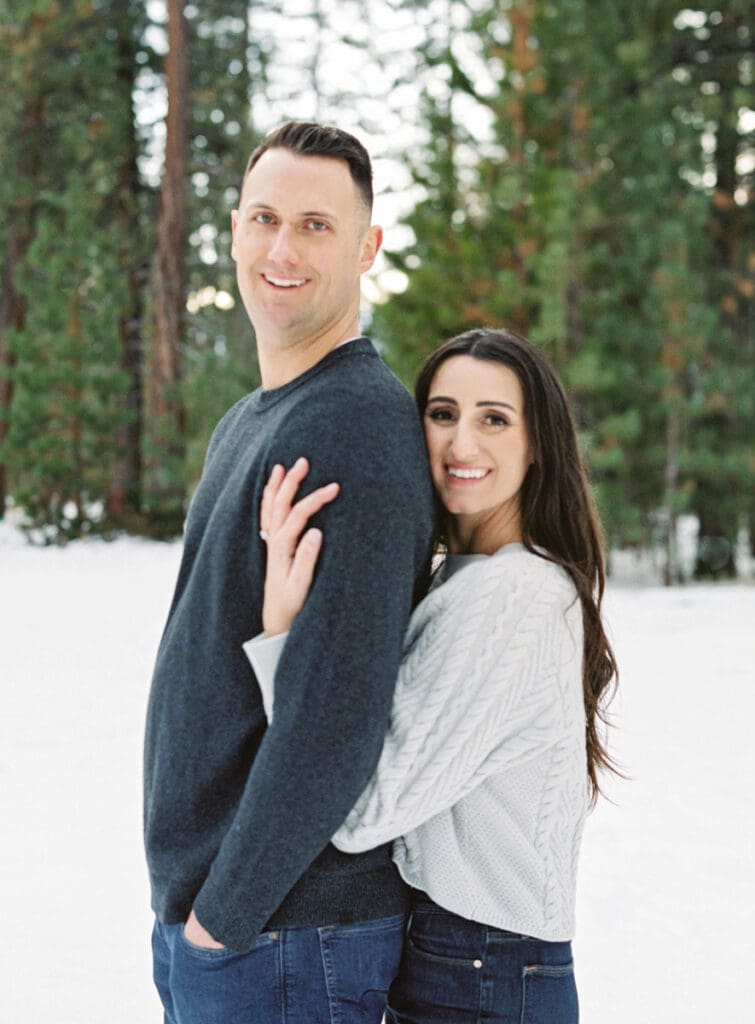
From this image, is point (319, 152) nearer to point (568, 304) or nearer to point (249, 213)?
point (249, 213)

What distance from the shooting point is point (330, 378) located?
4.86 feet

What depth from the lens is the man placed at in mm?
1360

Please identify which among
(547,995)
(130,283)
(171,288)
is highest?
(130,283)

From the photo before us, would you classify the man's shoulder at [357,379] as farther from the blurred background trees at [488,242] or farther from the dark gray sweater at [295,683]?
the blurred background trees at [488,242]

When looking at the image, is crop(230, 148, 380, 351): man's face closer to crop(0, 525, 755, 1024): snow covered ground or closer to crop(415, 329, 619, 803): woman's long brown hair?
crop(415, 329, 619, 803): woman's long brown hair

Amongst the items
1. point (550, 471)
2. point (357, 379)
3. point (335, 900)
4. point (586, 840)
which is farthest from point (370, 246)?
point (586, 840)

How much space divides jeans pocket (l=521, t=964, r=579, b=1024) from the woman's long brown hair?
508 millimetres

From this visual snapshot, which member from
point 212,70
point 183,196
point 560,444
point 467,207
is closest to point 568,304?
point 467,207

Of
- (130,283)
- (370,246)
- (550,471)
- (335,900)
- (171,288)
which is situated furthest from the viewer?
(130,283)

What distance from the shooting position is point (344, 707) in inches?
53.7

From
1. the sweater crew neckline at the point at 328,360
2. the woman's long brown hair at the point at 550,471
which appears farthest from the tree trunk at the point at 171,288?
the sweater crew neckline at the point at 328,360

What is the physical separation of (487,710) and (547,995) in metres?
0.47

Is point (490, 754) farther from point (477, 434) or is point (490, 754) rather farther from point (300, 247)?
point (300, 247)

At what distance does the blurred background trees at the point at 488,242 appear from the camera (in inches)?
434
